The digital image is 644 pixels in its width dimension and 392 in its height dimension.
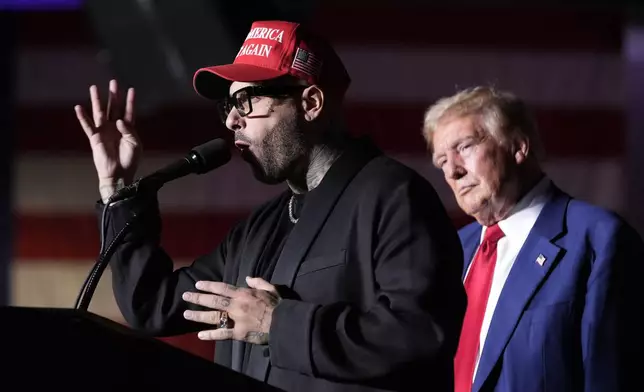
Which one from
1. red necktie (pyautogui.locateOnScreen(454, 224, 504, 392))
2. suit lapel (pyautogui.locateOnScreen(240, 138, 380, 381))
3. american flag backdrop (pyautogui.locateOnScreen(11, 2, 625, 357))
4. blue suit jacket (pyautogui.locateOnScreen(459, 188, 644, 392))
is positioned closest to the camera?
suit lapel (pyautogui.locateOnScreen(240, 138, 380, 381))

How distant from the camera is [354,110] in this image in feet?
12.3

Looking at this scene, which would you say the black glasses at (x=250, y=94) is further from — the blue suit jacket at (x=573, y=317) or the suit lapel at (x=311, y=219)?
the blue suit jacket at (x=573, y=317)

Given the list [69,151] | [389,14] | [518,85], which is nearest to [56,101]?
[69,151]

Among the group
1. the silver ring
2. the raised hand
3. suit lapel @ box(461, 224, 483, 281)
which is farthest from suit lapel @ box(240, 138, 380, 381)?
suit lapel @ box(461, 224, 483, 281)

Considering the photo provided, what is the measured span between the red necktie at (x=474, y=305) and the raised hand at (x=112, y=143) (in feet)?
2.70

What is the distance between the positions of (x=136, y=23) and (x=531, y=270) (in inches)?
64.8

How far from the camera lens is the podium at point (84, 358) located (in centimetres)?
115

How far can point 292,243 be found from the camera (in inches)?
64.3

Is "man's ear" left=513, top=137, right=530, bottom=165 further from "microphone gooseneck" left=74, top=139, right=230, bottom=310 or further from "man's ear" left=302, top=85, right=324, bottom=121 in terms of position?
"microphone gooseneck" left=74, top=139, right=230, bottom=310

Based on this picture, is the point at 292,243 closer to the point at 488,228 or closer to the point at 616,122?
the point at 488,228

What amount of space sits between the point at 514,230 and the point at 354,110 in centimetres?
146

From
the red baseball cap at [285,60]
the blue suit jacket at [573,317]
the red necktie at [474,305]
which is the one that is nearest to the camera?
the red baseball cap at [285,60]

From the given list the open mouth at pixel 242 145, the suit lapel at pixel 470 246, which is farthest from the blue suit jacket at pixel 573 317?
the open mouth at pixel 242 145

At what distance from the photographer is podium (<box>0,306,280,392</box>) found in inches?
45.4
